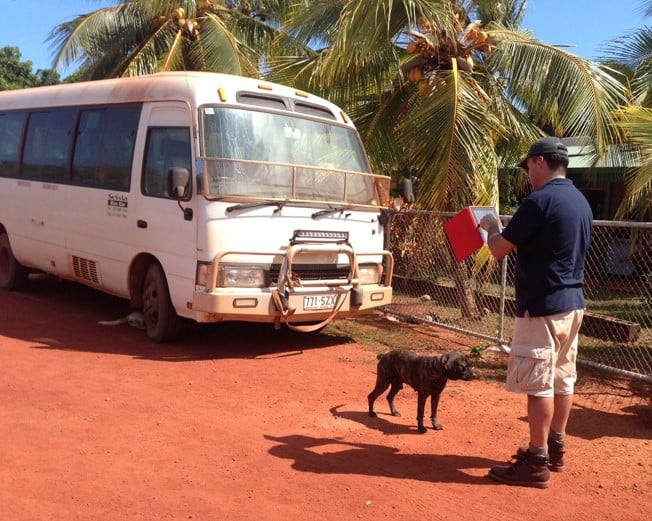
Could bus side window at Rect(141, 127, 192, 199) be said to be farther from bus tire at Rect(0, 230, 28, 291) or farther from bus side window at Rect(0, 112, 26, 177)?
bus tire at Rect(0, 230, 28, 291)

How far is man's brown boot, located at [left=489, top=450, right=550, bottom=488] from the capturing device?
4266mm

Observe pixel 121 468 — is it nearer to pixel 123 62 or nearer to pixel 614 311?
pixel 614 311

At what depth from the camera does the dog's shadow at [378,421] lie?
17.6 feet

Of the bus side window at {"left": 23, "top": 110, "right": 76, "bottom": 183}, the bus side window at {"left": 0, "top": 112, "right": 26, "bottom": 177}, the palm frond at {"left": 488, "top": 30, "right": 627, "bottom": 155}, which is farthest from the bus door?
the palm frond at {"left": 488, "top": 30, "right": 627, "bottom": 155}

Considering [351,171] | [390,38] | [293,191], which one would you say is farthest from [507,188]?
[293,191]

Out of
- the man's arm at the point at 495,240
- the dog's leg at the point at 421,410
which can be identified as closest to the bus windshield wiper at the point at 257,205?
the dog's leg at the point at 421,410

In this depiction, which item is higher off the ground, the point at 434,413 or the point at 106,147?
the point at 106,147

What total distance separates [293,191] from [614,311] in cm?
678

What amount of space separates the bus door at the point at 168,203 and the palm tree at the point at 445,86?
2.92 metres

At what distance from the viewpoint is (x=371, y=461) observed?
4.71 metres

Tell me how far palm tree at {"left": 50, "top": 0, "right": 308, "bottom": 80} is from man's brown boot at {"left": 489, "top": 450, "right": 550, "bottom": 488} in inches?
440

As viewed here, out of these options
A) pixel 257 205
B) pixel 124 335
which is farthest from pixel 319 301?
pixel 124 335

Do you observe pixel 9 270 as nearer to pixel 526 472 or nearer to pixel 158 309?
pixel 158 309

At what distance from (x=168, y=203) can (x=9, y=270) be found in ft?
15.6
